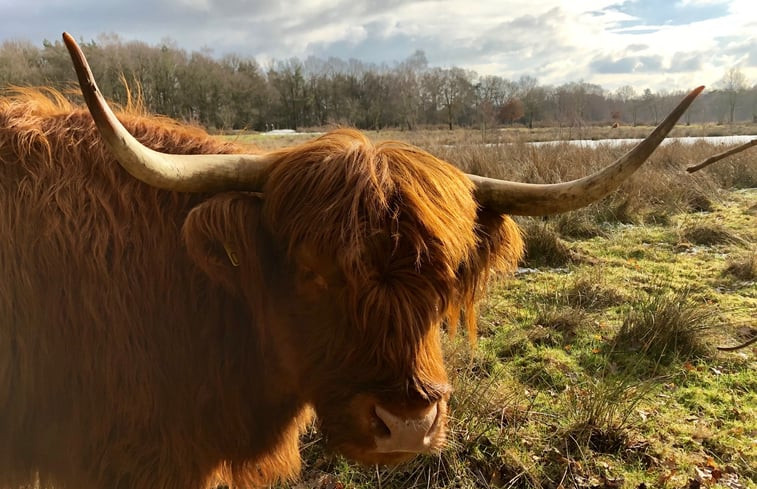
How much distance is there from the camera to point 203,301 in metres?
1.97

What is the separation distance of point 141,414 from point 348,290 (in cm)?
104

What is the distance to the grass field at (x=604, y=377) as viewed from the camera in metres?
2.83

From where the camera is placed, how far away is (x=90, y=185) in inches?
76.9

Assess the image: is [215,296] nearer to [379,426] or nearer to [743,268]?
[379,426]

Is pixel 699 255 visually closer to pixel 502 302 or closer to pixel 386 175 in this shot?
pixel 502 302

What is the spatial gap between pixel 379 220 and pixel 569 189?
93cm

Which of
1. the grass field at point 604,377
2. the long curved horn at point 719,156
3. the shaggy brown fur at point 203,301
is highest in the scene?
the long curved horn at point 719,156

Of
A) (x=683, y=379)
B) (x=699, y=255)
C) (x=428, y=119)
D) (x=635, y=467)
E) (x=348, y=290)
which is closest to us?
(x=348, y=290)

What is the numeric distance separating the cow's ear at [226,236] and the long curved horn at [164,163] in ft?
0.25

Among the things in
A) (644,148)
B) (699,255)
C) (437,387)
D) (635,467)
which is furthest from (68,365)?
(699,255)

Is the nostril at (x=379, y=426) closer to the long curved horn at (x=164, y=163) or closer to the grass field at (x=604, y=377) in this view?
the long curved horn at (x=164, y=163)

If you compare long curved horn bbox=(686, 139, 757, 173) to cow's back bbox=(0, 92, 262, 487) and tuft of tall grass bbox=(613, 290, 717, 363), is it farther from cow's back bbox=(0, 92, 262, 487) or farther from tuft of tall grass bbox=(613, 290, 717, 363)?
tuft of tall grass bbox=(613, 290, 717, 363)

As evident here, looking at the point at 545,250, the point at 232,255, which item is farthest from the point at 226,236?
the point at 545,250

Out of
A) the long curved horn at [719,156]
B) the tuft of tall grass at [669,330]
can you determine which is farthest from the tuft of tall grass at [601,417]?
the long curved horn at [719,156]
